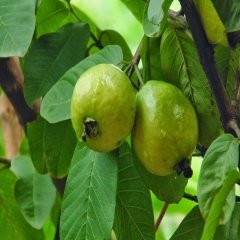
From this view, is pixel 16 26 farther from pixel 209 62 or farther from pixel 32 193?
pixel 32 193

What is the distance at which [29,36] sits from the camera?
40.8 inches

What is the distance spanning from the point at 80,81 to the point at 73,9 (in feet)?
1.71

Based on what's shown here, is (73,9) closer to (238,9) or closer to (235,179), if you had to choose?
(238,9)

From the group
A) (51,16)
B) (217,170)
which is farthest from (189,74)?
(51,16)

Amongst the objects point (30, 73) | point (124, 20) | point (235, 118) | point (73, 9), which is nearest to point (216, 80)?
point (235, 118)

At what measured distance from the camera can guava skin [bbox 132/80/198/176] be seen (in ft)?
2.89

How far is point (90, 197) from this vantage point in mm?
995

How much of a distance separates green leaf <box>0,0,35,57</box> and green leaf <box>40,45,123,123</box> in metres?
0.08

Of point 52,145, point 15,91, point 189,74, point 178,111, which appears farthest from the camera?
point 15,91

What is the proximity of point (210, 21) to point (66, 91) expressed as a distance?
25 centimetres

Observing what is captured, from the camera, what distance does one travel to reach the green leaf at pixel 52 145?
123 cm

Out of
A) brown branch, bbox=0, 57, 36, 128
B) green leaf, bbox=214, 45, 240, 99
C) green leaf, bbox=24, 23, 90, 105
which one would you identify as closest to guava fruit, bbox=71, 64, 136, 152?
green leaf, bbox=214, 45, 240, 99

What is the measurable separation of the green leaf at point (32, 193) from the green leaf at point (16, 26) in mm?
437

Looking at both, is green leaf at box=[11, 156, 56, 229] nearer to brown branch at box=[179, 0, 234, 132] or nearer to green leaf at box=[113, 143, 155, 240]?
green leaf at box=[113, 143, 155, 240]
